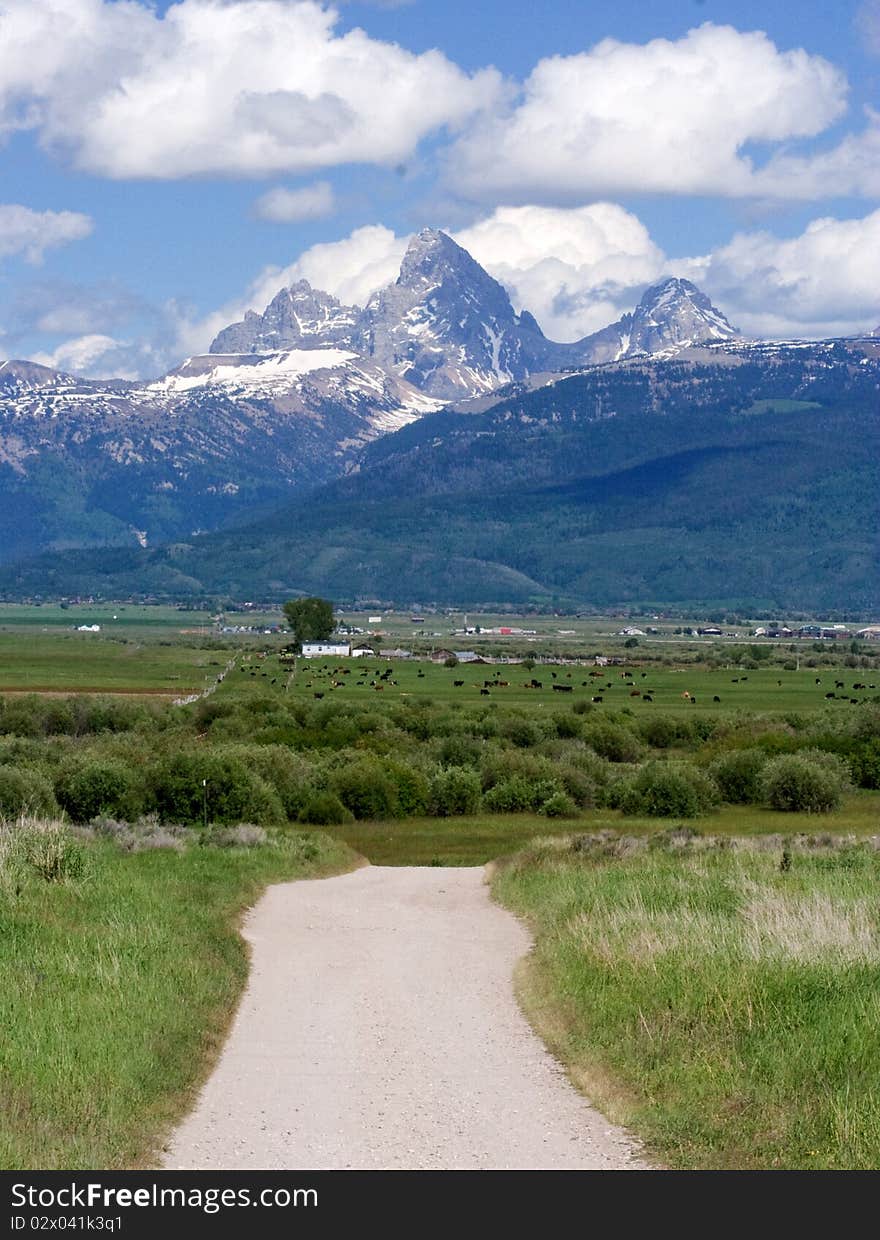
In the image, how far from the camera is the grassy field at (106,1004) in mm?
11469

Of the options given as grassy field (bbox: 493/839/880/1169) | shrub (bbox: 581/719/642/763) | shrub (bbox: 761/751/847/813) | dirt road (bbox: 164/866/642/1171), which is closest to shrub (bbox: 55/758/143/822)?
shrub (bbox: 761/751/847/813)

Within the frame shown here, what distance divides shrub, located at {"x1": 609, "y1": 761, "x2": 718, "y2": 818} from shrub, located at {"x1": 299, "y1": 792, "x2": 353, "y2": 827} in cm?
921

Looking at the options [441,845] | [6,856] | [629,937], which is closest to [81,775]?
[441,845]

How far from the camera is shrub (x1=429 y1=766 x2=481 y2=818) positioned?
52531 mm

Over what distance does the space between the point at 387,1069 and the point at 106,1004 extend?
255 cm

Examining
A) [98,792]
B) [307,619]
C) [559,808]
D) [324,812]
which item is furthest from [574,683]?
[98,792]

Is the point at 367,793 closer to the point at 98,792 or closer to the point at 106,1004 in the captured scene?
the point at 98,792

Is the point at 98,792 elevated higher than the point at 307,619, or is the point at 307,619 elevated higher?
the point at 98,792

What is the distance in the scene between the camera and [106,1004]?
14.6m

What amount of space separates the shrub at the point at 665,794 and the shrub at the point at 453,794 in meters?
4.70

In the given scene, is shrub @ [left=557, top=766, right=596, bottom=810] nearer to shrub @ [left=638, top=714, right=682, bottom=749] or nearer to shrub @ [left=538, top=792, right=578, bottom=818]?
shrub @ [left=538, top=792, right=578, bottom=818]

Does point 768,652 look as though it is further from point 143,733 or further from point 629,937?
point 629,937

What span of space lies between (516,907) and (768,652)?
16216 cm

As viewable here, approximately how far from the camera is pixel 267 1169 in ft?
35.2
